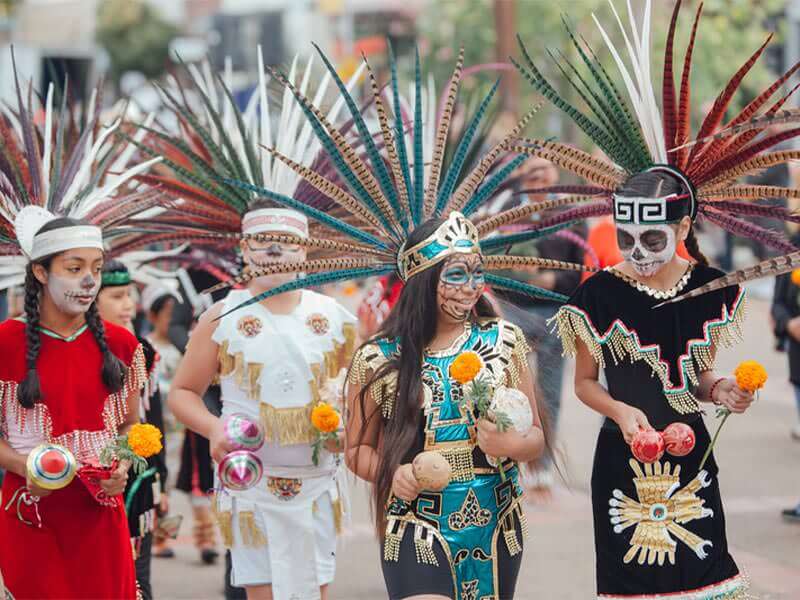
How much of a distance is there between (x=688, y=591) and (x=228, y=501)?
6.12ft

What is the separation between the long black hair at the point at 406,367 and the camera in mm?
4395

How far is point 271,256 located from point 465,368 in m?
1.32

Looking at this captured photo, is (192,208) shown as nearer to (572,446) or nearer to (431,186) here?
(431,186)

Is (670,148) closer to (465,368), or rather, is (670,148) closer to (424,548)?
(465,368)

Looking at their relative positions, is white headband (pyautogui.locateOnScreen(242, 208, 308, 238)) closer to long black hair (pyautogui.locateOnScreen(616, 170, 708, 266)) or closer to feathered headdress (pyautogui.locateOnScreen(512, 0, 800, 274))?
feathered headdress (pyautogui.locateOnScreen(512, 0, 800, 274))

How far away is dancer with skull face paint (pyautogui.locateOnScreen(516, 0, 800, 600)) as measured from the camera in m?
4.57

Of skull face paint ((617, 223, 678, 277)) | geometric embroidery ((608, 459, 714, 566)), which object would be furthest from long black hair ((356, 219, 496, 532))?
geometric embroidery ((608, 459, 714, 566))

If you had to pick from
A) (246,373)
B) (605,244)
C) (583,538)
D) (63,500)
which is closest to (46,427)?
(63,500)

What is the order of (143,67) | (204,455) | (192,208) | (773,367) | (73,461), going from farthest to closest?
(143,67) < (773,367) < (204,455) < (192,208) < (73,461)

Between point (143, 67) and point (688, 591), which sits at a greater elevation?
point (143, 67)

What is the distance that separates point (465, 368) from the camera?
4277mm

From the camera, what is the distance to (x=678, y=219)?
4.70 metres

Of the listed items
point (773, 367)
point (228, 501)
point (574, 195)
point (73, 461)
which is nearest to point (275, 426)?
point (228, 501)

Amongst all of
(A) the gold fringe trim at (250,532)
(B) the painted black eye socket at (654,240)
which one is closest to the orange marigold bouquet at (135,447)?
(A) the gold fringe trim at (250,532)
